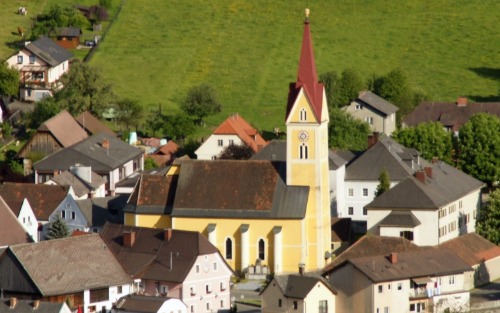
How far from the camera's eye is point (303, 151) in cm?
10475

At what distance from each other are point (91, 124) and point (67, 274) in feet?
144

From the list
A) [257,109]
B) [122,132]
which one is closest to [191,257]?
[122,132]

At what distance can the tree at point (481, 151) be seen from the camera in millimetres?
121562

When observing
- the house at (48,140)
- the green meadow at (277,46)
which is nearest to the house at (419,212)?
the house at (48,140)

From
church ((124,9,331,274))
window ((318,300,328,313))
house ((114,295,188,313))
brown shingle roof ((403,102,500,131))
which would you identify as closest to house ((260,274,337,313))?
window ((318,300,328,313))

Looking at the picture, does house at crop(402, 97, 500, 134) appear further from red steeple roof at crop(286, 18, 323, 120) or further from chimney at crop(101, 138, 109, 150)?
red steeple roof at crop(286, 18, 323, 120)

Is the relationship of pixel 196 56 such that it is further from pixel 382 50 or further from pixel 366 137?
pixel 366 137

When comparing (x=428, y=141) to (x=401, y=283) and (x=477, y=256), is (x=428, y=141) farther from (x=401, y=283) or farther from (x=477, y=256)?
(x=401, y=283)

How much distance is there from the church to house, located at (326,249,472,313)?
7.64m

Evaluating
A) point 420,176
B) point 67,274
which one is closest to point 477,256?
point 420,176

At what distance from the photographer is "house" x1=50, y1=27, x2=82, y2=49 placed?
548ft

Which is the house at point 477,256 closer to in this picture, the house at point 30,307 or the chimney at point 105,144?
the house at point 30,307

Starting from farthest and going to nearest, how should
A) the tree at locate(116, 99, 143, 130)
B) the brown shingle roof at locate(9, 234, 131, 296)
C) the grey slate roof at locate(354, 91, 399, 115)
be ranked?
1. the tree at locate(116, 99, 143, 130)
2. the grey slate roof at locate(354, 91, 399, 115)
3. the brown shingle roof at locate(9, 234, 131, 296)

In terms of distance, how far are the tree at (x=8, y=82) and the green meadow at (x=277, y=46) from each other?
35.7 ft
